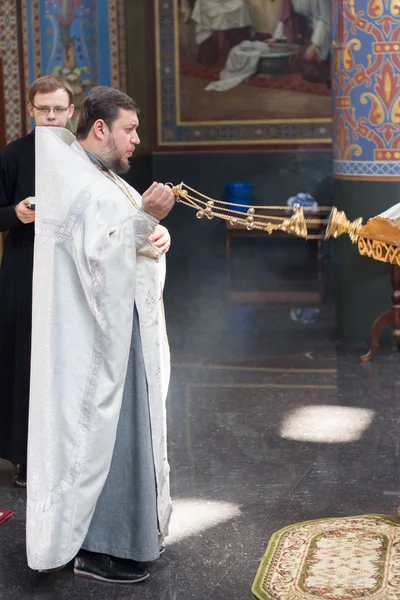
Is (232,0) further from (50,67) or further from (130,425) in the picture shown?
(130,425)

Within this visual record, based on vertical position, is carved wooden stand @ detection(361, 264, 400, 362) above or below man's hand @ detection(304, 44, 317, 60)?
below

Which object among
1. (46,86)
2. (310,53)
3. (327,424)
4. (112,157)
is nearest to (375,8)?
(327,424)

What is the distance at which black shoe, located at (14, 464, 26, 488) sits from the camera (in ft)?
16.2

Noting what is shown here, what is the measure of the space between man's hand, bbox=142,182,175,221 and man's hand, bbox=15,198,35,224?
123 centimetres

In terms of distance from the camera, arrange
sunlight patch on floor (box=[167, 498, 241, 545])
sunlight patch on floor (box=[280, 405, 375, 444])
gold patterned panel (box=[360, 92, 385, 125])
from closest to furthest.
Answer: sunlight patch on floor (box=[167, 498, 241, 545])
sunlight patch on floor (box=[280, 405, 375, 444])
gold patterned panel (box=[360, 92, 385, 125])

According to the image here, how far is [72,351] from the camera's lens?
365 cm

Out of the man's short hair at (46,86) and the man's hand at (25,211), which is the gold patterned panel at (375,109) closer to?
the man's short hair at (46,86)

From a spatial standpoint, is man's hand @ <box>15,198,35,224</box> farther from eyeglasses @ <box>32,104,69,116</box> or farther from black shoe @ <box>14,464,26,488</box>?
black shoe @ <box>14,464,26,488</box>

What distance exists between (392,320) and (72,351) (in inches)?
160

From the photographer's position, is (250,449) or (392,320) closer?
(250,449)

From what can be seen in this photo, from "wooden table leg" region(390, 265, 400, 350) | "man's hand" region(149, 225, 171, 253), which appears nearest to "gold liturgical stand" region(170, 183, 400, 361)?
"man's hand" region(149, 225, 171, 253)

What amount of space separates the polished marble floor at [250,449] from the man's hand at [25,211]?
132 centimetres

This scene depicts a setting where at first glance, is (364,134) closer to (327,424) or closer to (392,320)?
(392,320)

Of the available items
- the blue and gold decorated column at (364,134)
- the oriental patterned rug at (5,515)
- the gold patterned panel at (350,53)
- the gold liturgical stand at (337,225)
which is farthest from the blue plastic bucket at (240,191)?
the oriental patterned rug at (5,515)
